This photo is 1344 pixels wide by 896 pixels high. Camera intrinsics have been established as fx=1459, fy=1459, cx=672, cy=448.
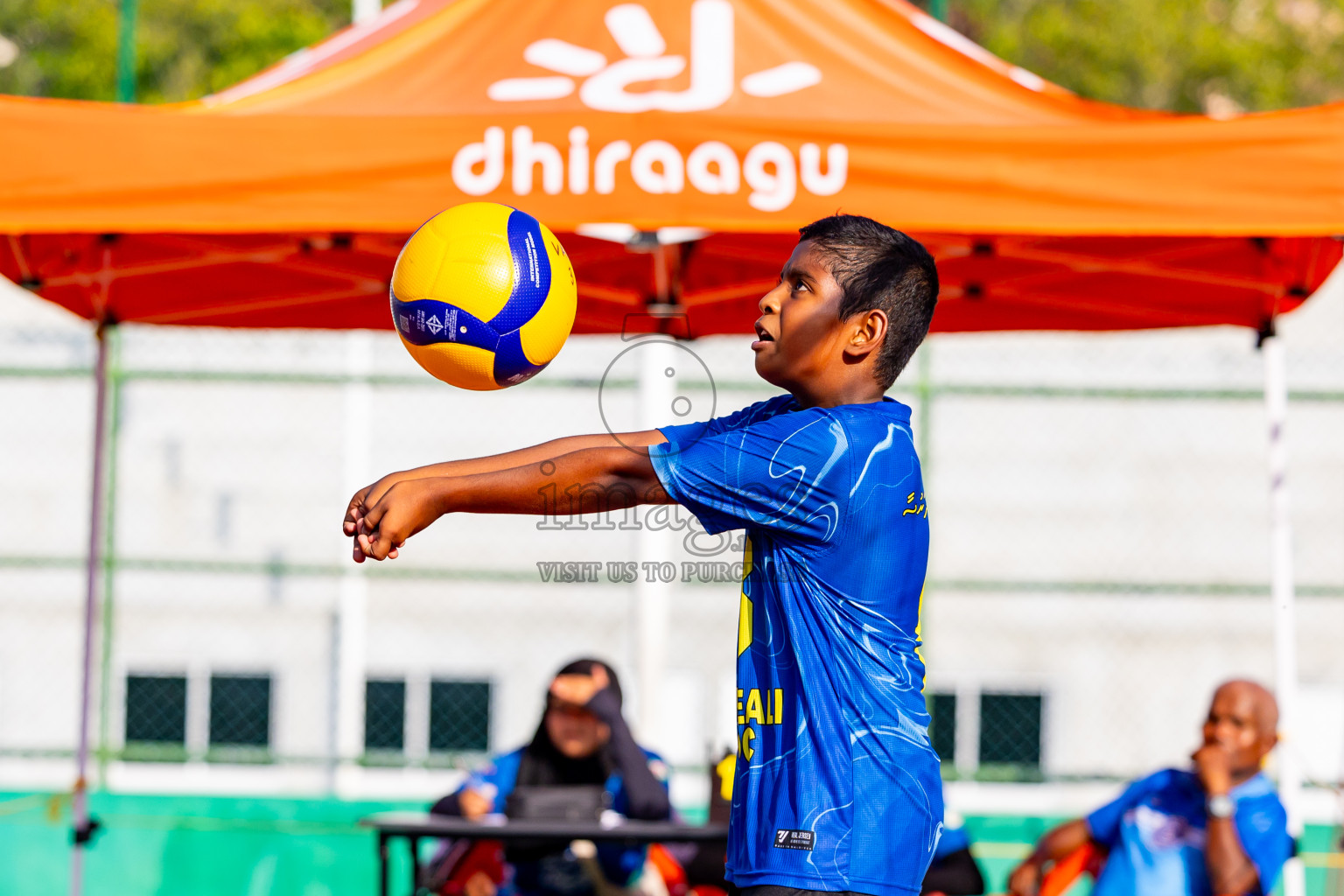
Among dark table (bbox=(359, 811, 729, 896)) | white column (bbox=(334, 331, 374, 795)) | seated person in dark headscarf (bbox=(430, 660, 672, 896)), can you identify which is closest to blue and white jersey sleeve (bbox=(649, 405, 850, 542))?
dark table (bbox=(359, 811, 729, 896))

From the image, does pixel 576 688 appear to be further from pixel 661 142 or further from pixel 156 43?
pixel 156 43

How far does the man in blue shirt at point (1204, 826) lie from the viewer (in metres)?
4.71

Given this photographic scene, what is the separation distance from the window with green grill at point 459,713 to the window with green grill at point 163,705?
6.33ft

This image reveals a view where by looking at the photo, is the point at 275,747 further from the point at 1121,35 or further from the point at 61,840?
the point at 1121,35

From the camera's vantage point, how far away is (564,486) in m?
1.93

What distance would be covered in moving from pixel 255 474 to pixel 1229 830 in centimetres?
850

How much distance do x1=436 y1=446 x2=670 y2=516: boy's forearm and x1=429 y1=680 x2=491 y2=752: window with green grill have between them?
9568mm

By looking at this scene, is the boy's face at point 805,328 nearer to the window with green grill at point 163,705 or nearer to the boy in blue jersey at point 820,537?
the boy in blue jersey at point 820,537

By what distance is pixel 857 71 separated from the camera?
13.2ft

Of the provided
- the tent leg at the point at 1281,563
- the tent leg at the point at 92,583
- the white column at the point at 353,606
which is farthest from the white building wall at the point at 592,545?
the tent leg at the point at 1281,563

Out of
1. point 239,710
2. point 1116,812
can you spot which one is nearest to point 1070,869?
A: point 1116,812

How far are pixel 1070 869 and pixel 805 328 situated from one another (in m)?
3.75

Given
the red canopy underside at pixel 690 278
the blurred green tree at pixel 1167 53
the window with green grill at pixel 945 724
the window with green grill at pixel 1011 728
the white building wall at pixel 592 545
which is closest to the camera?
the red canopy underside at pixel 690 278

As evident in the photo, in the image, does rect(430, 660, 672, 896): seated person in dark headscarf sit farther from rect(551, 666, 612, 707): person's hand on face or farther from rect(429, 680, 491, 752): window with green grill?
rect(429, 680, 491, 752): window with green grill
